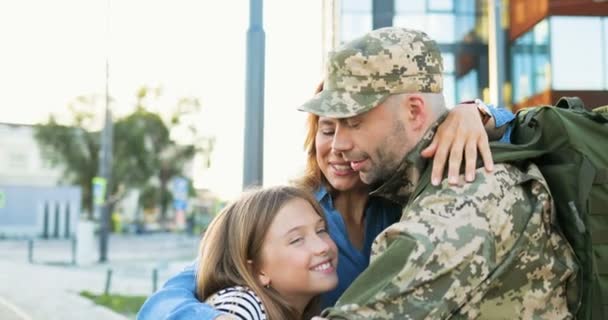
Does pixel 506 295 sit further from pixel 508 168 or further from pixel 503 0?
pixel 503 0

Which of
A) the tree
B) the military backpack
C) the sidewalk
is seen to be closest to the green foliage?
the sidewalk

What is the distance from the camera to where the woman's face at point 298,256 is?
1883mm

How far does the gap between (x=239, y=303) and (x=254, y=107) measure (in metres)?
1.14

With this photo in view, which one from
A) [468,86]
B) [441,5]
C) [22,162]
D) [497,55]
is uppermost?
[441,5]

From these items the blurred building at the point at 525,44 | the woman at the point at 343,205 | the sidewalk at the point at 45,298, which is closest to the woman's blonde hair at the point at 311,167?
the woman at the point at 343,205

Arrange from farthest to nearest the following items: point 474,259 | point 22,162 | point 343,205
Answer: point 22,162, point 343,205, point 474,259

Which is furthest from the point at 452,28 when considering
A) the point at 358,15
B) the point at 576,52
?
the point at 358,15

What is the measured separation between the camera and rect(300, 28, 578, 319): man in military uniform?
1337 mm

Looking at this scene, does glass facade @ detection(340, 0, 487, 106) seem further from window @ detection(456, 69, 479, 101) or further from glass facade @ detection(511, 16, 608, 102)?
glass facade @ detection(511, 16, 608, 102)

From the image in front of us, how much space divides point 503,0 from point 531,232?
559 cm

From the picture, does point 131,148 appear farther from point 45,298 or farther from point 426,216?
point 426,216

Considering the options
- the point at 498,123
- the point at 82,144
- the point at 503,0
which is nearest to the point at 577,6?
the point at 503,0

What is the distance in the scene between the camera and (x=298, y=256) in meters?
1.89

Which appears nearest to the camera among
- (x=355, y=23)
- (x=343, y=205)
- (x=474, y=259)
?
(x=474, y=259)
